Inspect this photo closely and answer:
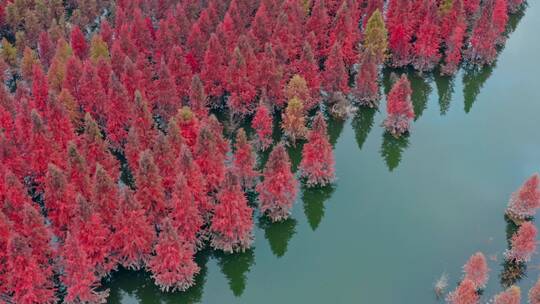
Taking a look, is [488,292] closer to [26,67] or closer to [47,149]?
[47,149]

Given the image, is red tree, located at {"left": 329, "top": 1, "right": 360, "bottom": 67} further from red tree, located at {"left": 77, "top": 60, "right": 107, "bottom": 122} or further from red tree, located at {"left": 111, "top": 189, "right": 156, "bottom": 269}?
red tree, located at {"left": 111, "top": 189, "right": 156, "bottom": 269}

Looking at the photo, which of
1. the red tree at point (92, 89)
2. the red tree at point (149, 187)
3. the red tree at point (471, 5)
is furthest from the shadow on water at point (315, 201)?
the red tree at point (471, 5)

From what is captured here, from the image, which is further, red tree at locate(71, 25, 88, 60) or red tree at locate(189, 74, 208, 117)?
red tree at locate(71, 25, 88, 60)

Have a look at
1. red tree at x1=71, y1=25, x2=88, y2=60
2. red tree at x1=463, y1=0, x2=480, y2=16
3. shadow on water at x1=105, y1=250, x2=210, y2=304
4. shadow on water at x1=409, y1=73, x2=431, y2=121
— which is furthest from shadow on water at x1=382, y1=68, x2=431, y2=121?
shadow on water at x1=105, y1=250, x2=210, y2=304

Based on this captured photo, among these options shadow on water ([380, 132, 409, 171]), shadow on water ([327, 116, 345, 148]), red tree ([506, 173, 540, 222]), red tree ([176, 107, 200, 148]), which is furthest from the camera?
shadow on water ([327, 116, 345, 148])

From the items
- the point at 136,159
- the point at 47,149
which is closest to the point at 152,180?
the point at 136,159

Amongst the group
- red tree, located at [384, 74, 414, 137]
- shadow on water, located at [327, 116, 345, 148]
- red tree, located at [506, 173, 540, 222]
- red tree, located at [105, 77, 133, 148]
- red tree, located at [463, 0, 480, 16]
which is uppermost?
red tree, located at [463, 0, 480, 16]

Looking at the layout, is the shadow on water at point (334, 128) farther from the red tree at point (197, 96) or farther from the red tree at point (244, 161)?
the red tree at point (244, 161)
